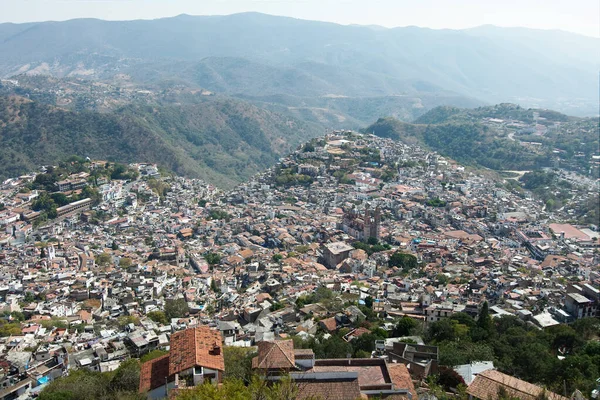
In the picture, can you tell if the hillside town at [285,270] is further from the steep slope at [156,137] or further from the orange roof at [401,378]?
the steep slope at [156,137]

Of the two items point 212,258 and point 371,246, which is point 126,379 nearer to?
point 212,258

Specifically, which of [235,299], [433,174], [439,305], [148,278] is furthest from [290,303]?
[433,174]

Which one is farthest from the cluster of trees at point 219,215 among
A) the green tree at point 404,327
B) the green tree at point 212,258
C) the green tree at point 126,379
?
the green tree at point 126,379

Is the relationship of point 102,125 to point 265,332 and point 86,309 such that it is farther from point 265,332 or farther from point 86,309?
point 265,332

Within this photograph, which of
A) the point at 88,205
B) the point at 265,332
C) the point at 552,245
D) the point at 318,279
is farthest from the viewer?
the point at 88,205

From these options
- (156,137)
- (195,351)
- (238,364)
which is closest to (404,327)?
(238,364)

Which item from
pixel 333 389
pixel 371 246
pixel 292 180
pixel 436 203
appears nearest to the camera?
pixel 333 389
